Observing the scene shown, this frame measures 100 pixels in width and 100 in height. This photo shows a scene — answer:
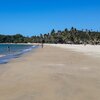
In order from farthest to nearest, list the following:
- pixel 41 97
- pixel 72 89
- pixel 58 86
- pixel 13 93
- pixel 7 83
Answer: pixel 7 83, pixel 58 86, pixel 72 89, pixel 13 93, pixel 41 97

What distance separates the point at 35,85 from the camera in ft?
34.1

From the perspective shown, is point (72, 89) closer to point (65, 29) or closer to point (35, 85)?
point (35, 85)

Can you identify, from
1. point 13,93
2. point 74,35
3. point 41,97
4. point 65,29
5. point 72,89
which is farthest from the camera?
point 65,29

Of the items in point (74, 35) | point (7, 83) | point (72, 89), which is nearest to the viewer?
point (72, 89)

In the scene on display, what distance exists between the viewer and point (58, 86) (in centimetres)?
1017

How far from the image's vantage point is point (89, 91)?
→ 358 inches

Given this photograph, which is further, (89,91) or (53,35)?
(53,35)

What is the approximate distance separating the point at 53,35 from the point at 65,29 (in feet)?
34.4

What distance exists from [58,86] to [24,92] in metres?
1.73

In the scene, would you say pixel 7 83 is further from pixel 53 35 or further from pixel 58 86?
pixel 53 35

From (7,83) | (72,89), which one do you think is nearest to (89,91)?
(72,89)

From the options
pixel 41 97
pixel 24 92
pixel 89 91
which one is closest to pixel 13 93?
pixel 24 92

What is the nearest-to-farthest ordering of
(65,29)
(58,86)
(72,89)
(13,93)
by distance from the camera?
1. (13,93)
2. (72,89)
3. (58,86)
4. (65,29)

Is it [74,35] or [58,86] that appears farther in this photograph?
[74,35]
